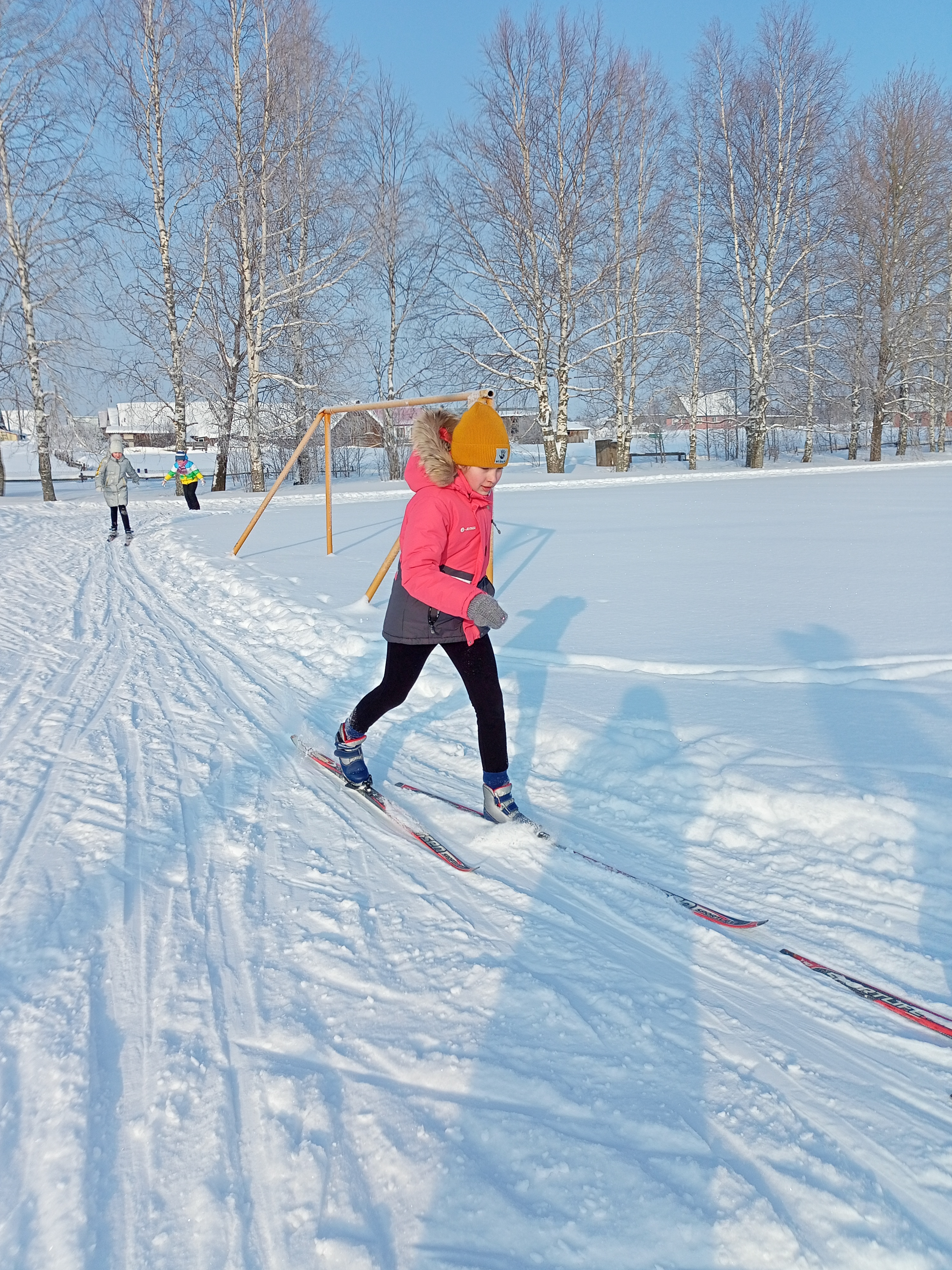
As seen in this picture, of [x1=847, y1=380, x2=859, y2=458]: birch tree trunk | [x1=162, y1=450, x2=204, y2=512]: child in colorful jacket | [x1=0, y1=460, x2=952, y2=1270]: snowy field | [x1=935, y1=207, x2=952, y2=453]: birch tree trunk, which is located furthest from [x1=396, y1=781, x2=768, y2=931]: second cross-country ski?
[x1=847, y1=380, x2=859, y2=458]: birch tree trunk

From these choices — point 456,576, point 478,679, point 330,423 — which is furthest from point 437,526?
point 330,423

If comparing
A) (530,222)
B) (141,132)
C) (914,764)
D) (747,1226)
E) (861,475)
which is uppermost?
(141,132)

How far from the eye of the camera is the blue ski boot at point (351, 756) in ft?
11.1

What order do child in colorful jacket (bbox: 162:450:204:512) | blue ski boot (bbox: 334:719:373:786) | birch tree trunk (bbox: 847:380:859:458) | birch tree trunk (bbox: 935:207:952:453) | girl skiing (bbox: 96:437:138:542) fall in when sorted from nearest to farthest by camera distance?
blue ski boot (bbox: 334:719:373:786)
girl skiing (bbox: 96:437:138:542)
child in colorful jacket (bbox: 162:450:204:512)
birch tree trunk (bbox: 935:207:952:453)
birch tree trunk (bbox: 847:380:859:458)

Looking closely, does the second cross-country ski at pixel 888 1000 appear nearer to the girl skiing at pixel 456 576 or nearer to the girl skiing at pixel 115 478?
the girl skiing at pixel 456 576

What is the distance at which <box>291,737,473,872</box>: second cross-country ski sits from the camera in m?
2.86

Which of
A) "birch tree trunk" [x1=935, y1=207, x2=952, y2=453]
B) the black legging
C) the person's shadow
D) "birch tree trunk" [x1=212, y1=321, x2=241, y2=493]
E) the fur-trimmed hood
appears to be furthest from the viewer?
"birch tree trunk" [x1=935, y1=207, x2=952, y2=453]

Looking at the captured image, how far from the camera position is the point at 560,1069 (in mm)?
1854

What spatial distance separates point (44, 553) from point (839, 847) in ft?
36.1

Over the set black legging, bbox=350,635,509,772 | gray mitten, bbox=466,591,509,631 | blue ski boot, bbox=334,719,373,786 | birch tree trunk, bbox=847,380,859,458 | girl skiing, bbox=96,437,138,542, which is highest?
birch tree trunk, bbox=847,380,859,458

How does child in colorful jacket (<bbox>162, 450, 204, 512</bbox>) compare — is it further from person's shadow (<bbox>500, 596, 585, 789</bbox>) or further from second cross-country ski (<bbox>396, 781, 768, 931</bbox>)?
second cross-country ski (<bbox>396, 781, 768, 931</bbox>)

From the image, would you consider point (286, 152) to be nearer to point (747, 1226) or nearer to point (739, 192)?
point (739, 192)

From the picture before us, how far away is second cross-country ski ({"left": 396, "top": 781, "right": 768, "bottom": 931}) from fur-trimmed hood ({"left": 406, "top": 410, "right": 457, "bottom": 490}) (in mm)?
1329

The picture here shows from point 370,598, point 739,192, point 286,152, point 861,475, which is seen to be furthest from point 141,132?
point 861,475
